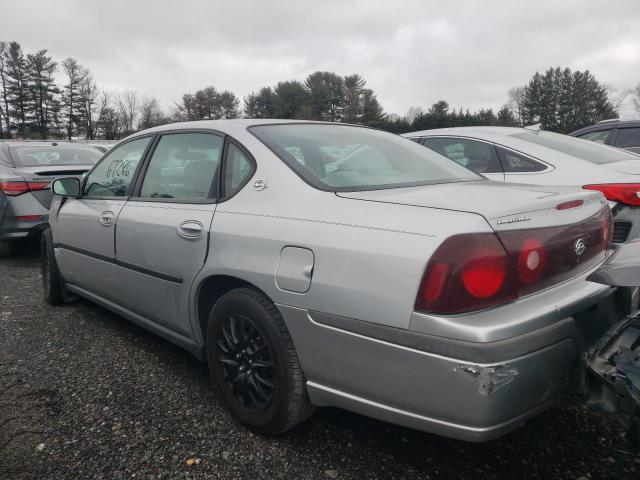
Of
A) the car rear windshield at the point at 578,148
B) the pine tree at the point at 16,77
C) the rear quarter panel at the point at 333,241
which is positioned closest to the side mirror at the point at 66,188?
the rear quarter panel at the point at 333,241

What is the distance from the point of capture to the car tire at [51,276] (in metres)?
3.99

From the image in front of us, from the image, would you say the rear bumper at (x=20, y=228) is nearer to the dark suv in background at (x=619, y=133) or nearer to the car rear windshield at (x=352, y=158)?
the car rear windshield at (x=352, y=158)

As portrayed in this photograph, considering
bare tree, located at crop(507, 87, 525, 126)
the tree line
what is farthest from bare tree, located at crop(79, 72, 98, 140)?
bare tree, located at crop(507, 87, 525, 126)

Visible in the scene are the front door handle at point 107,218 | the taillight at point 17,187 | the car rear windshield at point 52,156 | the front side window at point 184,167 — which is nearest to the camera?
the front side window at point 184,167

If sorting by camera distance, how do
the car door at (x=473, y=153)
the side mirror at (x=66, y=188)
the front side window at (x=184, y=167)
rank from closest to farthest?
the front side window at (x=184, y=167) < the side mirror at (x=66, y=188) < the car door at (x=473, y=153)

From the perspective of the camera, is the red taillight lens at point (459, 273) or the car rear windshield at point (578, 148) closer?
the red taillight lens at point (459, 273)

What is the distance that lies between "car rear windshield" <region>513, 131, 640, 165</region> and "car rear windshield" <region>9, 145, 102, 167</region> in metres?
5.67

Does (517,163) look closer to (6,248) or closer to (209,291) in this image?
(209,291)

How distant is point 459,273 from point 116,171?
2.64 m

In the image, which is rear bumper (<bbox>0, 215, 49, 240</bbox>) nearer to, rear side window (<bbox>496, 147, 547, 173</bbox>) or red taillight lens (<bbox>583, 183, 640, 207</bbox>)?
rear side window (<bbox>496, 147, 547, 173</bbox>)

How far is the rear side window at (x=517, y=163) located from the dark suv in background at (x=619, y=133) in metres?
3.35

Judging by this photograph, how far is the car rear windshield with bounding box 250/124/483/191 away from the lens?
2178 millimetres

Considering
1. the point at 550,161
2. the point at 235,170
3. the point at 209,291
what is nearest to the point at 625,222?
the point at 550,161

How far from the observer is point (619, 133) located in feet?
23.2
